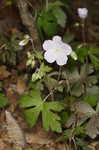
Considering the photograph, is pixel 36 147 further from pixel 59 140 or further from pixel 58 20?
pixel 58 20

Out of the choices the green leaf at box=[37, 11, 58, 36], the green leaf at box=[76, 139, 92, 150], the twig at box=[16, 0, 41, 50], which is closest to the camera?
the green leaf at box=[76, 139, 92, 150]

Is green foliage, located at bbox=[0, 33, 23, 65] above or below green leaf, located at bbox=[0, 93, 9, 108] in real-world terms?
above

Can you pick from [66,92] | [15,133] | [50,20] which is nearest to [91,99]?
[66,92]

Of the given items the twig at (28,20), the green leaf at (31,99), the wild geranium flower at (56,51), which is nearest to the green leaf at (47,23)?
the twig at (28,20)

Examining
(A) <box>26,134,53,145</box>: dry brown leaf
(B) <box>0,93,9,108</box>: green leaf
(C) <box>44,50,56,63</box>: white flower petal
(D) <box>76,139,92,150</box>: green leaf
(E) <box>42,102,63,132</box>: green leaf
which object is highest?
(C) <box>44,50,56,63</box>: white flower petal

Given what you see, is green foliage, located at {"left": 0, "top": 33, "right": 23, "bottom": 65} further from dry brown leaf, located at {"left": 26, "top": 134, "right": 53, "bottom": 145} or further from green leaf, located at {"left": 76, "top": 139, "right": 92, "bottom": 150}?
green leaf, located at {"left": 76, "top": 139, "right": 92, "bottom": 150}

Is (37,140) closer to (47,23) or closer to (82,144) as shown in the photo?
(82,144)

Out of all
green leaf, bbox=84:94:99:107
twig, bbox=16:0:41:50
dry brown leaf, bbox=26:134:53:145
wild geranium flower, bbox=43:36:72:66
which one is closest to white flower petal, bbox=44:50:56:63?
wild geranium flower, bbox=43:36:72:66
